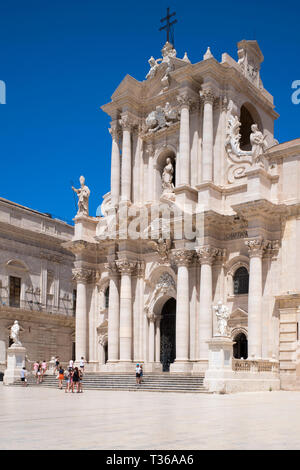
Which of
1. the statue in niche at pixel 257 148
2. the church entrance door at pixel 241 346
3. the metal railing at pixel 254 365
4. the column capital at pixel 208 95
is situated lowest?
the metal railing at pixel 254 365

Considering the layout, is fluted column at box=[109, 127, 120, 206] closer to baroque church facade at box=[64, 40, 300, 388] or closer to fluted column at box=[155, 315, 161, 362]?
baroque church facade at box=[64, 40, 300, 388]

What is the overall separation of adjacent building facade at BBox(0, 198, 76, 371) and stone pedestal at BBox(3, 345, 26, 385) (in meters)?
6.77

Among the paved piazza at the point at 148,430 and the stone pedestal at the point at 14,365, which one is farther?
the stone pedestal at the point at 14,365

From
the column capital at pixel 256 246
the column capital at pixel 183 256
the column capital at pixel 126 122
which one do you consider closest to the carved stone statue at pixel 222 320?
the column capital at pixel 256 246

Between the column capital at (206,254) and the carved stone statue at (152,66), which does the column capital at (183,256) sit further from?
the carved stone statue at (152,66)

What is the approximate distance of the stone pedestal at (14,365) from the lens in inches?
1196

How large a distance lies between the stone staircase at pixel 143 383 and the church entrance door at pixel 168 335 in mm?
4184

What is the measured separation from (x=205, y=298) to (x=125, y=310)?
221 inches

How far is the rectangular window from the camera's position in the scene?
130 feet

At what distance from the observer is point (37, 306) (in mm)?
41188

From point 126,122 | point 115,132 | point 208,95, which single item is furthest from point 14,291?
point 208,95

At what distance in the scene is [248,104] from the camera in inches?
1373
